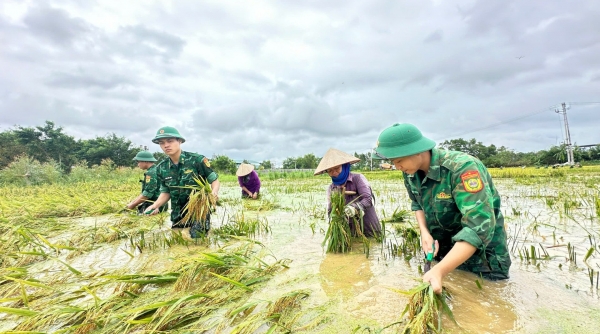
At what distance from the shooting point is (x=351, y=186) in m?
3.62

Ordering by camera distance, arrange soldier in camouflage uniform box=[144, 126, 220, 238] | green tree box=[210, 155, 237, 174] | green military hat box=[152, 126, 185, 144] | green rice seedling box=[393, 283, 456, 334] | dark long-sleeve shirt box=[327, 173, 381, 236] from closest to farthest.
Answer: green rice seedling box=[393, 283, 456, 334] → dark long-sleeve shirt box=[327, 173, 381, 236] → green military hat box=[152, 126, 185, 144] → soldier in camouflage uniform box=[144, 126, 220, 238] → green tree box=[210, 155, 237, 174]

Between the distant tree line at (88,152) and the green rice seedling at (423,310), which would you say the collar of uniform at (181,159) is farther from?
the distant tree line at (88,152)


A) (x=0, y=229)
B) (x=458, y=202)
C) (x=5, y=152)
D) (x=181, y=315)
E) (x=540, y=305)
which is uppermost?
(x=5, y=152)

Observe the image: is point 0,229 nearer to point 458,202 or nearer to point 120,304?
point 120,304

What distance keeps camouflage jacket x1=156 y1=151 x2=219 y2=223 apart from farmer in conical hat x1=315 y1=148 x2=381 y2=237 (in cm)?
176

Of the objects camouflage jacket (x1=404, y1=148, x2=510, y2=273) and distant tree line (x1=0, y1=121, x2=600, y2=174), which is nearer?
camouflage jacket (x1=404, y1=148, x2=510, y2=273)

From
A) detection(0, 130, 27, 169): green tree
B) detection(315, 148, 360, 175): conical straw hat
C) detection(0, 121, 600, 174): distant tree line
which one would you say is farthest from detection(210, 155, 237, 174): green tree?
detection(315, 148, 360, 175): conical straw hat

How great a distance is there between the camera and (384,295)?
6.73ft

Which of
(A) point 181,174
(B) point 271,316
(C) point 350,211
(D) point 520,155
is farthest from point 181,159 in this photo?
(D) point 520,155

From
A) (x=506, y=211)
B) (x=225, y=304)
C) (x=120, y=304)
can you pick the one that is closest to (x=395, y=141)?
(x=225, y=304)

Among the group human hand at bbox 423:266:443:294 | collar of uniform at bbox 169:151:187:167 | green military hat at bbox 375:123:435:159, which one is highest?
collar of uniform at bbox 169:151:187:167

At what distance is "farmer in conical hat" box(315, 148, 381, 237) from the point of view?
342 cm

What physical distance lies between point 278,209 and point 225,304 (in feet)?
16.0

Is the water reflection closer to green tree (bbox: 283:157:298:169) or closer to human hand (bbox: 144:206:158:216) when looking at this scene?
human hand (bbox: 144:206:158:216)
